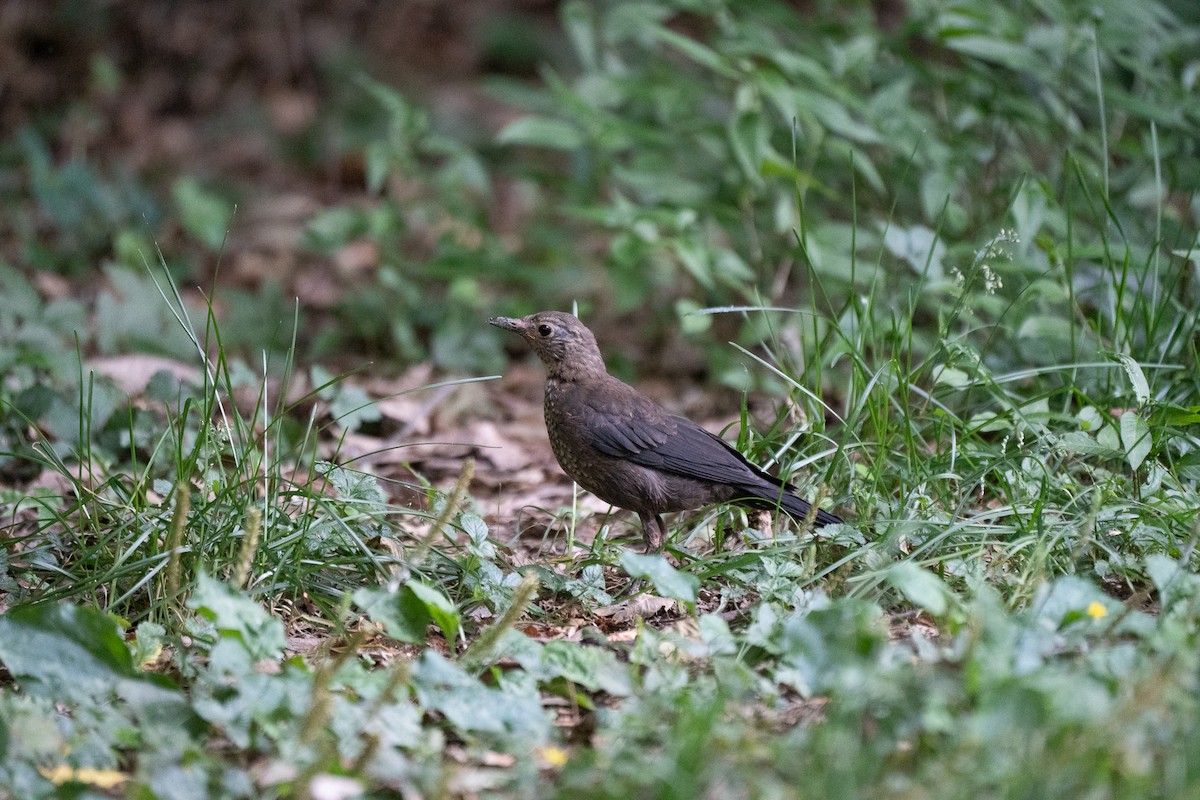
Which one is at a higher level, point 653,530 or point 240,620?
point 240,620

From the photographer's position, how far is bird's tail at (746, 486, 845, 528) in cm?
391

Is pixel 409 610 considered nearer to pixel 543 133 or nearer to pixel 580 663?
pixel 580 663

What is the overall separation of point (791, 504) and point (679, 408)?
2.34m

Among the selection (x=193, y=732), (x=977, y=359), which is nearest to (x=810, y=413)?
(x=977, y=359)

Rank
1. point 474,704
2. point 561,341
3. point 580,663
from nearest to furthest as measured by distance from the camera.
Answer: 1. point 474,704
2. point 580,663
3. point 561,341

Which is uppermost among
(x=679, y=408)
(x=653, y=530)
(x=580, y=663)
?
(x=580, y=663)

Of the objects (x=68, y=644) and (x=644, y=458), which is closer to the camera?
(x=68, y=644)

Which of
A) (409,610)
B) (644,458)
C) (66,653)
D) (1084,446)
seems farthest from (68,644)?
(1084,446)

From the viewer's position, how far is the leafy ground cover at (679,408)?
8.56 ft

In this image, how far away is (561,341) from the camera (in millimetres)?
4660

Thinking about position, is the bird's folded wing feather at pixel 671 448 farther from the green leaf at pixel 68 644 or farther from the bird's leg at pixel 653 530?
the green leaf at pixel 68 644

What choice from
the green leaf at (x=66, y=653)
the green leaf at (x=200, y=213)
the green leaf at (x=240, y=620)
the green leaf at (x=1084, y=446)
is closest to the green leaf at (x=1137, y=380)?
the green leaf at (x=1084, y=446)

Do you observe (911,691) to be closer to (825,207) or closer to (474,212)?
(825,207)

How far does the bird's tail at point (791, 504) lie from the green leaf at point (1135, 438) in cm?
93
